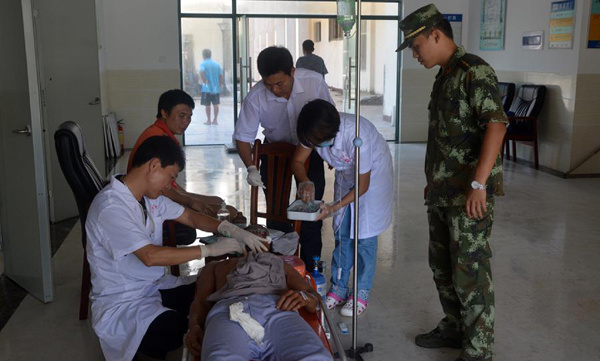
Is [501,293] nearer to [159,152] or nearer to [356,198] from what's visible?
[356,198]

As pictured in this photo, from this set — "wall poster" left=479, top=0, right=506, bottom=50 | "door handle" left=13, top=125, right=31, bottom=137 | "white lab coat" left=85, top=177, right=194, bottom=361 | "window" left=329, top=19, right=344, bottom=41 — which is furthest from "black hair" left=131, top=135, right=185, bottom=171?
"window" left=329, top=19, right=344, bottom=41

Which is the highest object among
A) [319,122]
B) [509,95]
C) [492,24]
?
[492,24]

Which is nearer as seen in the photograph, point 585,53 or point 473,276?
point 473,276

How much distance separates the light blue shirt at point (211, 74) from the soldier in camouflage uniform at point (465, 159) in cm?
697

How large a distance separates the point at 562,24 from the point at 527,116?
3.41ft

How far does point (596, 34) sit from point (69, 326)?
5853mm

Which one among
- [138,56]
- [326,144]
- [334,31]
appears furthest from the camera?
[334,31]

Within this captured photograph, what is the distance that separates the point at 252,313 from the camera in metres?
2.24

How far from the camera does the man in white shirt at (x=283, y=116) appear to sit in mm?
3314

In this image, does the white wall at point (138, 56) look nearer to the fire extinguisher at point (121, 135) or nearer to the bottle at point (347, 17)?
the fire extinguisher at point (121, 135)

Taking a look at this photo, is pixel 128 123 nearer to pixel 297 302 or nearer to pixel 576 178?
pixel 576 178

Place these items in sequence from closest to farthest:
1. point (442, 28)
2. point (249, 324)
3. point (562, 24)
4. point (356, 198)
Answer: point (249, 324) < point (442, 28) < point (356, 198) < point (562, 24)

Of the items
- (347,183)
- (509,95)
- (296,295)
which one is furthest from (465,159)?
(509,95)

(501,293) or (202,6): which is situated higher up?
(202,6)
